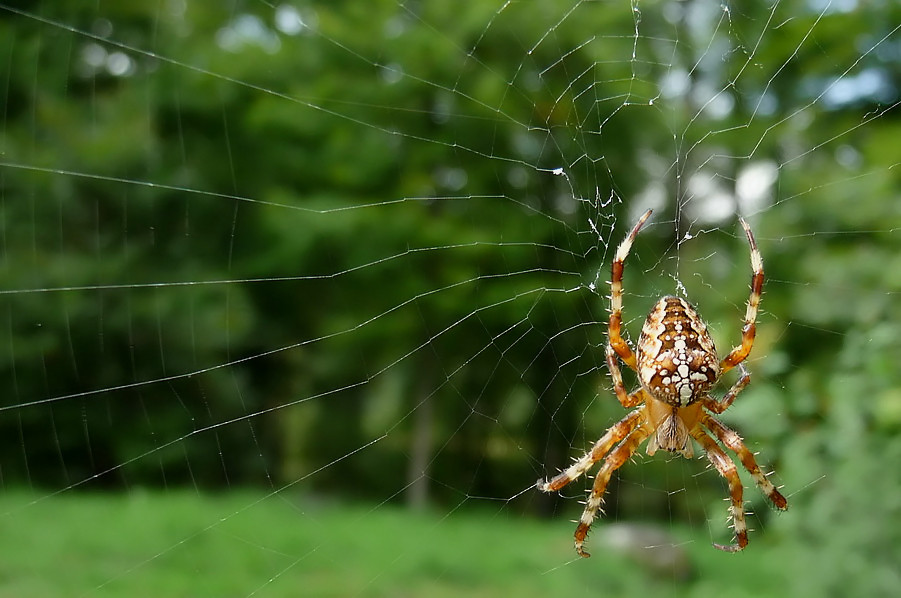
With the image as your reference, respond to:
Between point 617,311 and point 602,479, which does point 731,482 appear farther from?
point 617,311

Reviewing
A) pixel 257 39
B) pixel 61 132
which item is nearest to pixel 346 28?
pixel 257 39

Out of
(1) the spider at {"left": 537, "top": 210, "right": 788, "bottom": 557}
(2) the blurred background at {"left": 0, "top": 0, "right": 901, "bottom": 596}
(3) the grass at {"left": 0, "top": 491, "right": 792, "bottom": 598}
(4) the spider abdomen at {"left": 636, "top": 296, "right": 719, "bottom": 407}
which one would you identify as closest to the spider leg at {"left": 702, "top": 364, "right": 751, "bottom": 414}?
(1) the spider at {"left": 537, "top": 210, "right": 788, "bottom": 557}

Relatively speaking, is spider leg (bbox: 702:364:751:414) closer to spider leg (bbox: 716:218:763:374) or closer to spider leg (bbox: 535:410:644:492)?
spider leg (bbox: 716:218:763:374)

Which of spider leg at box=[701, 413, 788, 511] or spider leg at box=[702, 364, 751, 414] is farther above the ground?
spider leg at box=[702, 364, 751, 414]

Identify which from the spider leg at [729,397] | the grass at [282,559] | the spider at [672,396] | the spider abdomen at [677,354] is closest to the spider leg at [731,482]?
the spider at [672,396]

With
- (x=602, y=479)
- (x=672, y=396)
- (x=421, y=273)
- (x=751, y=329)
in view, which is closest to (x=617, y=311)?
(x=672, y=396)

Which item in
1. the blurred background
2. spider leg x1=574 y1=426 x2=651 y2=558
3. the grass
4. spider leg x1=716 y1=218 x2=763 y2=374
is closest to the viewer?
spider leg x1=716 y1=218 x2=763 y2=374
